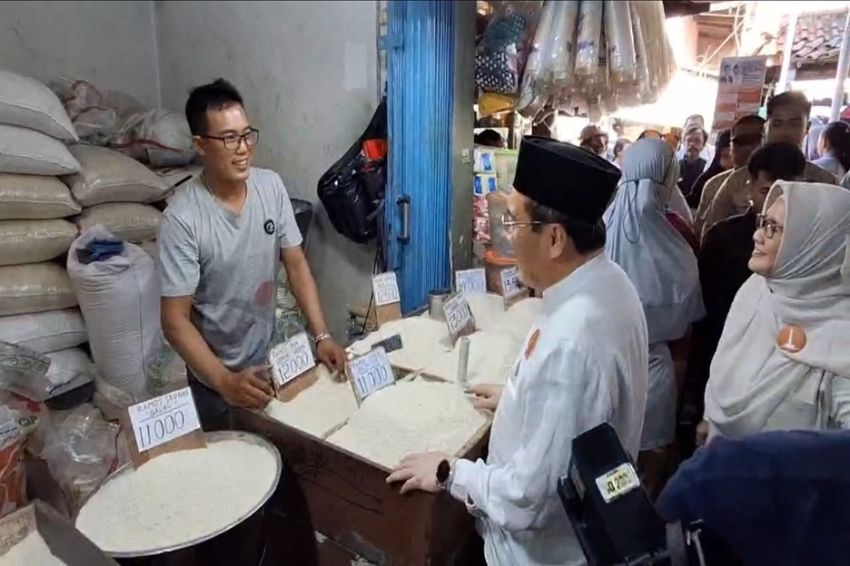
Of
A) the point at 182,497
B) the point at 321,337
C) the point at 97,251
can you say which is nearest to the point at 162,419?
the point at 182,497

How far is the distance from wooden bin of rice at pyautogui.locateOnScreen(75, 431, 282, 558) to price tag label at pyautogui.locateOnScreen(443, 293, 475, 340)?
29.2 inches

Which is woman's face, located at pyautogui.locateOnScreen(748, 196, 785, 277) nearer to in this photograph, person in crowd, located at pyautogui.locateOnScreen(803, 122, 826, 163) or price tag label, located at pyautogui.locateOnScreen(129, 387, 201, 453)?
person in crowd, located at pyautogui.locateOnScreen(803, 122, 826, 163)

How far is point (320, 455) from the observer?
1170mm

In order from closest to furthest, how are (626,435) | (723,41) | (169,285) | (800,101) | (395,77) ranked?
(626,435) → (169,285) → (800,101) → (723,41) → (395,77)

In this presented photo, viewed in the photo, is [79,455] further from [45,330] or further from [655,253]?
[655,253]

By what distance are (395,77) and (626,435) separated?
191cm

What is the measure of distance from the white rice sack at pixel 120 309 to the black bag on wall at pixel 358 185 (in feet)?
2.70

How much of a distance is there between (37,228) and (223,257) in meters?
1.01

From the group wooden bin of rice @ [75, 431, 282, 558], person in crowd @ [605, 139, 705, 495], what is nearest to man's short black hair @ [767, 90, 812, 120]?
person in crowd @ [605, 139, 705, 495]

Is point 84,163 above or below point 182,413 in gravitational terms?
above

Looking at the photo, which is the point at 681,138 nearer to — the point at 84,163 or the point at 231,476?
the point at 231,476

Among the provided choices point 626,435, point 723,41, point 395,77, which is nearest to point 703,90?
point 723,41

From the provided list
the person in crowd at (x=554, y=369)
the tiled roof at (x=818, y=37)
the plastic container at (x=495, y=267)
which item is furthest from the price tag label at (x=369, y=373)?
the tiled roof at (x=818, y=37)

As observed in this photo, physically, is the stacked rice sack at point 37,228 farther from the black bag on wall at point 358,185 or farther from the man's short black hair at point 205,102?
the black bag on wall at point 358,185
